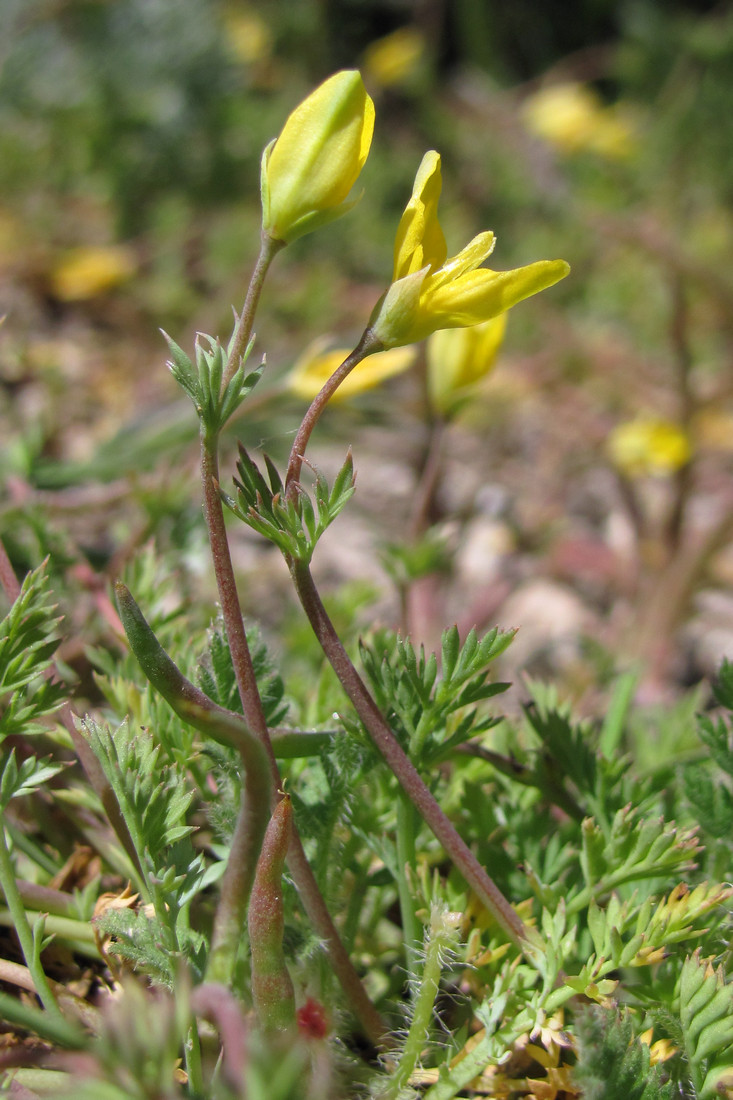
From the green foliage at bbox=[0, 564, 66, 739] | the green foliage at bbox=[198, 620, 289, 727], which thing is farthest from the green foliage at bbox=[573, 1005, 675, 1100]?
the green foliage at bbox=[0, 564, 66, 739]

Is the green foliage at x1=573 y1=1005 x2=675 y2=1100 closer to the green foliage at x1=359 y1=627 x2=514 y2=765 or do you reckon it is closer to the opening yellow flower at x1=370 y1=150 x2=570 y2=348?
the green foliage at x1=359 y1=627 x2=514 y2=765

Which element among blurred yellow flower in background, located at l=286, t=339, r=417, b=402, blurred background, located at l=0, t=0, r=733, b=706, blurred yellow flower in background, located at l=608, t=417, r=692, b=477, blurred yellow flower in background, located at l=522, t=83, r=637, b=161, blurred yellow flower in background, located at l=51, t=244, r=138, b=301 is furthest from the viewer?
blurred yellow flower in background, located at l=522, t=83, r=637, b=161

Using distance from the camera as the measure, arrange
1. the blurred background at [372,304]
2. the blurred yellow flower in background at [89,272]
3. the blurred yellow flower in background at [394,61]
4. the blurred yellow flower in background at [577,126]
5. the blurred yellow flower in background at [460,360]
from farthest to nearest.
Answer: the blurred yellow flower in background at [394,61]
the blurred yellow flower in background at [577,126]
the blurred yellow flower in background at [89,272]
the blurred background at [372,304]
the blurred yellow flower in background at [460,360]

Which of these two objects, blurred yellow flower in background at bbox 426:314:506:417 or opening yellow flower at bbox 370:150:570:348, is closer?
opening yellow flower at bbox 370:150:570:348

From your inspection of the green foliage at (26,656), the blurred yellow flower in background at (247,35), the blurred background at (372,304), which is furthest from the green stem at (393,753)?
the blurred yellow flower in background at (247,35)

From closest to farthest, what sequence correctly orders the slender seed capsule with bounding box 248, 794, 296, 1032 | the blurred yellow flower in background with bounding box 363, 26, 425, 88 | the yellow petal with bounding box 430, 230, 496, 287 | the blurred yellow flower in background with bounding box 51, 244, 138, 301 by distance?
the slender seed capsule with bounding box 248, 794, 296, 1032 < the yellow petal with bounding box 430, 230, 496, 287 < the blurred yellow flower in background with bounding box 51, 244, 138, 301 < the blurred yellow flower in background with bounding box 363, 26, 425, 88

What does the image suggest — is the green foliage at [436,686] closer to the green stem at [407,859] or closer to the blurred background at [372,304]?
the green stem at [407,859]
